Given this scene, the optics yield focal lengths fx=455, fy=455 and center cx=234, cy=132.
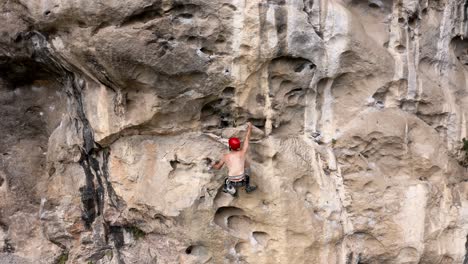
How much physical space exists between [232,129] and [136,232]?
219cm

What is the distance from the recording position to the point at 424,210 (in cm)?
685

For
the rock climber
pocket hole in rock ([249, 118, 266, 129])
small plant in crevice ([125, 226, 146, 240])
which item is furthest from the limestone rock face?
the rock climber

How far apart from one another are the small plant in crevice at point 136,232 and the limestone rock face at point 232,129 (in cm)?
13

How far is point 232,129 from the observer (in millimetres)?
6645

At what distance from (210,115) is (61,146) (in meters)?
2.49

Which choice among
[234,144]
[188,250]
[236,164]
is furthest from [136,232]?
[234,144]

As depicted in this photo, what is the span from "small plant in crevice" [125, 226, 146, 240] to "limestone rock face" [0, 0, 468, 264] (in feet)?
0.42

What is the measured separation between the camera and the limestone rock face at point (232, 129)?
6.09 m

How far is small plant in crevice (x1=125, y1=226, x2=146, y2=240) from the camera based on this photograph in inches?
274

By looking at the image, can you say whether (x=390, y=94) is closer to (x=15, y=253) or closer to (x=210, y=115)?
(x=210, y=115)

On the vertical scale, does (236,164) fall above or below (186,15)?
below

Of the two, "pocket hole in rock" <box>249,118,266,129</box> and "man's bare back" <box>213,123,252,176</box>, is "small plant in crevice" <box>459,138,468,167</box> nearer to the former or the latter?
"pocket hole in rock" <box>249,118,266,129</box>

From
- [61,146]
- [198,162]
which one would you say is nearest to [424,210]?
[198,162]

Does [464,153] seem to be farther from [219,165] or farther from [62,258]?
[62,258]
